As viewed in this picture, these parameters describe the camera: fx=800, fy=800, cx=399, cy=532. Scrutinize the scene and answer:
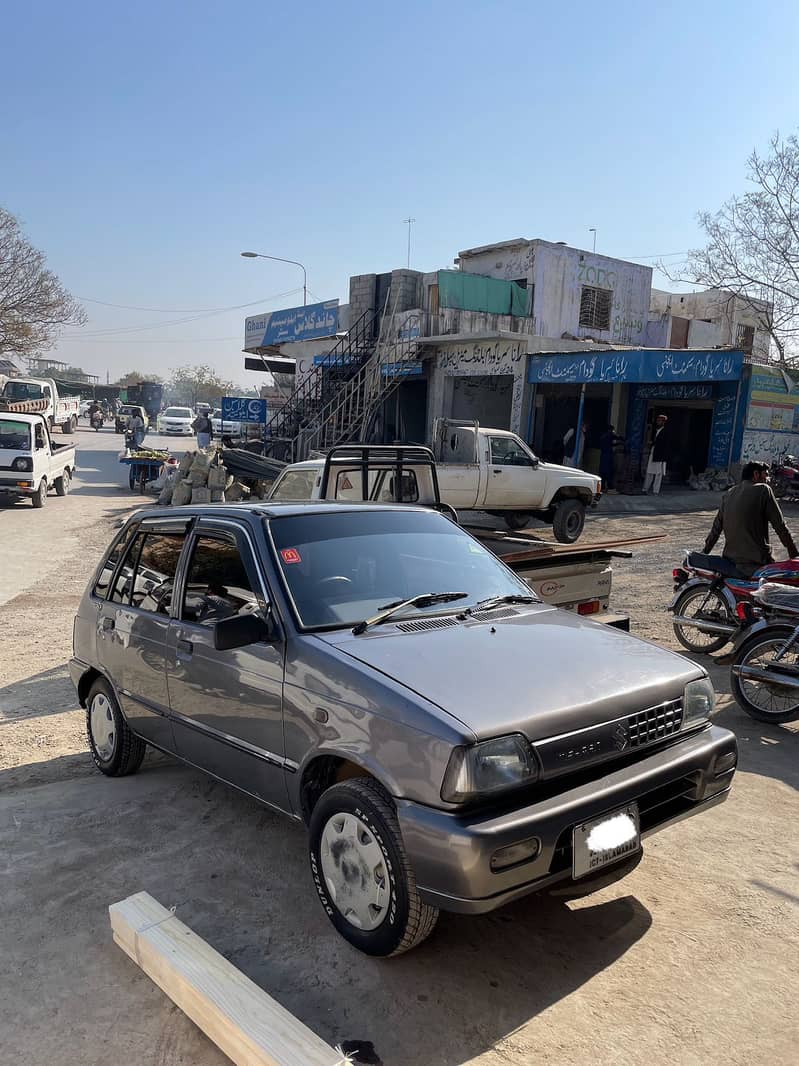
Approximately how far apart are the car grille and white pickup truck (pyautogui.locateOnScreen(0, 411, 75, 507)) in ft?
53.1

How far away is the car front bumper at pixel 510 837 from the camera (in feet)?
8.18

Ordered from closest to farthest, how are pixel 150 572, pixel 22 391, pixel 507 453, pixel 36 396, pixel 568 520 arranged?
pixel 150 572, pixel 507 453, pixel 568 520, pixel 22 391, pixel 36 396

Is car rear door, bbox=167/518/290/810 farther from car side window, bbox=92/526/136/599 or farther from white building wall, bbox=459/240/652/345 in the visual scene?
white building wall, bbox=459/240/652/345

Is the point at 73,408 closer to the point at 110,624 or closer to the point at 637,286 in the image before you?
the point at 637,286

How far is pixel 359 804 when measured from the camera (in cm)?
281

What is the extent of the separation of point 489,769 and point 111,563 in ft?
10.2

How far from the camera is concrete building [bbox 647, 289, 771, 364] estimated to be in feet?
89.9

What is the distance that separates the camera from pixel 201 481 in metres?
17.1

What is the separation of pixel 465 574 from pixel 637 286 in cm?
2516

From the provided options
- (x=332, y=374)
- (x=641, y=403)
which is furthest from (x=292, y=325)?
(x=641, y=403)

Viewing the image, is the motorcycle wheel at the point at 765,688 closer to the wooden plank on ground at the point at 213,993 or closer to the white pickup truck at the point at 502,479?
the wooden plank on ground at the point at 213,993

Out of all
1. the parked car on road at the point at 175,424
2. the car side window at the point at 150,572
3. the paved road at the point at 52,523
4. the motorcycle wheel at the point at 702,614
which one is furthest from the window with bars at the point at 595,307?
the parked car on road at the point at 175,424

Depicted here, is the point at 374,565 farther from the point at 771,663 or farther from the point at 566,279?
the point at 566,279

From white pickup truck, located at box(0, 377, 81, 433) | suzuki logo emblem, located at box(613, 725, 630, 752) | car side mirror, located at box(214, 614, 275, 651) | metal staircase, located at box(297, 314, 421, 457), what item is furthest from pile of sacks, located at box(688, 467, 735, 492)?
white pickup truck, located at box(0, 377, 81, 433)
